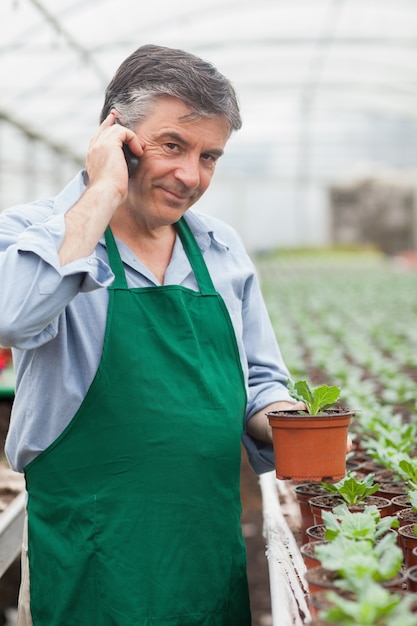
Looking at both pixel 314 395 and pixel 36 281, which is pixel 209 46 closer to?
pixel 314 395

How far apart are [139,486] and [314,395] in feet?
1.25

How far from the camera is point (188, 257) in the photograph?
1.84m

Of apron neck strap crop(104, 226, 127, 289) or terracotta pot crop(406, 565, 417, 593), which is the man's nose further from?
terracotta pot crop(406, 565, 417, 593)

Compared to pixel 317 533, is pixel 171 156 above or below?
above

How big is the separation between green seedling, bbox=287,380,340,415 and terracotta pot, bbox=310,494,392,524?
0.23m

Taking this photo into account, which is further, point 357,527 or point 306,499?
point 306,499

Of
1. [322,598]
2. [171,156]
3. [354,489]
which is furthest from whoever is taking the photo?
[354,489]

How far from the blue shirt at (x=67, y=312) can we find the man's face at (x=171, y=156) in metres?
0.13

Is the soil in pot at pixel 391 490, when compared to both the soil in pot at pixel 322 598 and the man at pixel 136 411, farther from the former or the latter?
the soil in pot at pixel 322 598

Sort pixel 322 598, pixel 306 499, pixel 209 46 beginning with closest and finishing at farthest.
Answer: pixel 322 598 < pixel 306 499 < pixel 209 46

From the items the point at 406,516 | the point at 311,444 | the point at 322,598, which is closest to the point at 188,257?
the point at 311,444

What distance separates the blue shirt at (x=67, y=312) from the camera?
1423mm

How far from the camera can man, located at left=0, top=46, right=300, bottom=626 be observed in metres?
1.63

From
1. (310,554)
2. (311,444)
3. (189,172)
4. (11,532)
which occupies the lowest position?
(11,532)
